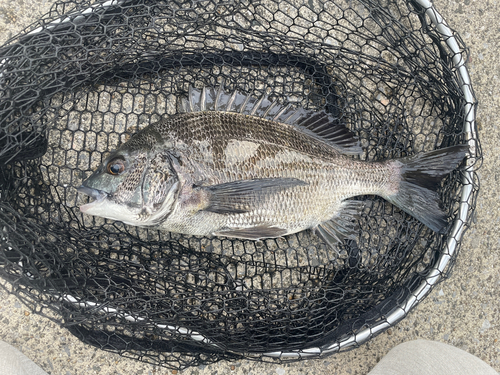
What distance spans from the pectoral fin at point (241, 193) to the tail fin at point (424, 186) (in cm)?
60

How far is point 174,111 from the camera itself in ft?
6.77

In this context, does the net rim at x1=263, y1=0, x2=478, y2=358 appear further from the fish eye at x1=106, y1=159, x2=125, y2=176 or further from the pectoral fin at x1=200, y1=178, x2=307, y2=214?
the fish eye at x1=106, y1=159, x2=125, y2=176

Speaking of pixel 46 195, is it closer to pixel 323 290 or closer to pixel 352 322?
pixel 323 290

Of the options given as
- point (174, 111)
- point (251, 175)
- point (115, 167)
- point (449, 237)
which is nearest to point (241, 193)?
point (251, 175)

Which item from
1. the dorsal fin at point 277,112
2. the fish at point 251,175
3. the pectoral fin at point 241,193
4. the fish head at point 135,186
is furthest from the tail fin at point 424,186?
the fish head at point 135,186

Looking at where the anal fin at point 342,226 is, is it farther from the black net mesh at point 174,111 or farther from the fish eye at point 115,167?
the fish eye at point 115,167

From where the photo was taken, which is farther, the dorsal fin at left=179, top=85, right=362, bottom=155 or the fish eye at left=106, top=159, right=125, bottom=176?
the dorsal fin at left=179, top=85, right=362, bottom=155

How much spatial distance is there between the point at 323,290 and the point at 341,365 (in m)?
0.63

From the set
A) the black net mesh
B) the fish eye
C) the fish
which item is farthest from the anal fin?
the fish eye

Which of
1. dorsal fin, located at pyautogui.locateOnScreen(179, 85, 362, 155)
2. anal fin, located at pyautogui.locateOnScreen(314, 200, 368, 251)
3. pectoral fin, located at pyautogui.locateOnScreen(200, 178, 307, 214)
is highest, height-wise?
dorsal fin, located at pyautogui.locateOnScreen(179, 85, 362, 155)

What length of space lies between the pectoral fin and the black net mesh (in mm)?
341

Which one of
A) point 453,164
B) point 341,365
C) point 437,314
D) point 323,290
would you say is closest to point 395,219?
point 453,164

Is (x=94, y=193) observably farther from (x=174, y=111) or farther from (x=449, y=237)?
(x=449, y=237)

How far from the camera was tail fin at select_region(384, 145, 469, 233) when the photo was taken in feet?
6.14
